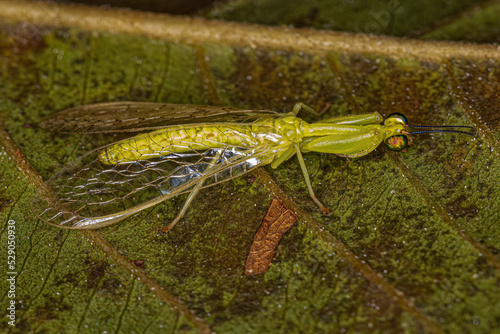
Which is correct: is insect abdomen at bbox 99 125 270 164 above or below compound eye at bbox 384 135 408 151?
below

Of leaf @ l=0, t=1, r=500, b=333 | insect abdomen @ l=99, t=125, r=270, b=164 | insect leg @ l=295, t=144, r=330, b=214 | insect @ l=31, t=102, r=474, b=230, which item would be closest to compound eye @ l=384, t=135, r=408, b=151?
insect @ l=31, t=102, r=474, b=230

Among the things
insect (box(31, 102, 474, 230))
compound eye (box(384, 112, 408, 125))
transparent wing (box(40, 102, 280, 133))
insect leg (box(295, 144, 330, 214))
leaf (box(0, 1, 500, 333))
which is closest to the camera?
leaf (box(0, 1, 500, 333))

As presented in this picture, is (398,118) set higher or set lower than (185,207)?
higher

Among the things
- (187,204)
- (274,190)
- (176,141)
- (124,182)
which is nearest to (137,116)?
(176,141)

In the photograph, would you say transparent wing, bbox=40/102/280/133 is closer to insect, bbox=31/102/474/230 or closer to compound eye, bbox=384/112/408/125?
insect, bbox=31/102/474/230

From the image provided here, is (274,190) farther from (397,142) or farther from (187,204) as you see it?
(397,142)

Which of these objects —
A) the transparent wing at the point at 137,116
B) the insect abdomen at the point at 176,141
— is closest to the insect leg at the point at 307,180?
the insect abdomen at the point at 176,141

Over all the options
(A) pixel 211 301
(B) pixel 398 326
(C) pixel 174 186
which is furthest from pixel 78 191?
(B) pixel 398 326
